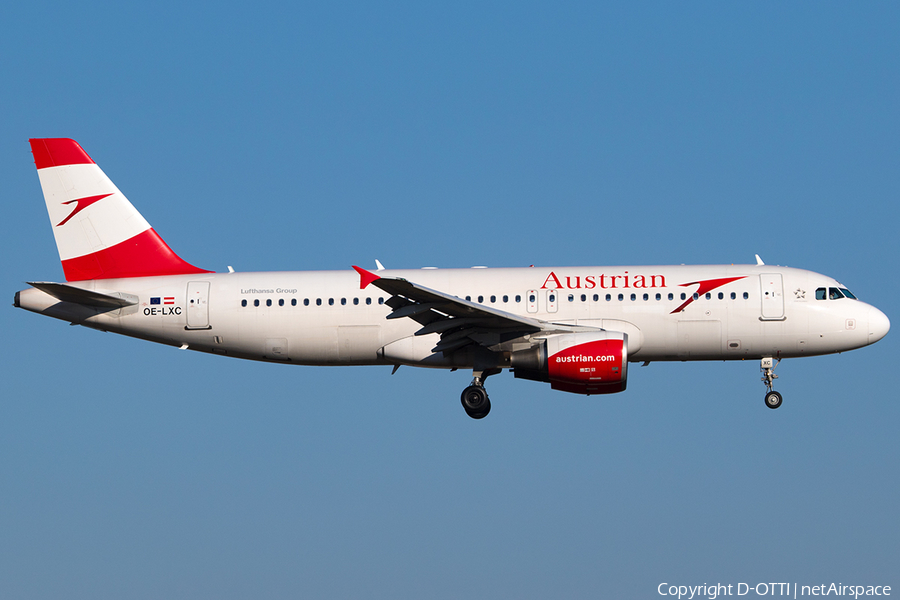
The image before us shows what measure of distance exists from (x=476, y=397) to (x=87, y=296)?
12455mm

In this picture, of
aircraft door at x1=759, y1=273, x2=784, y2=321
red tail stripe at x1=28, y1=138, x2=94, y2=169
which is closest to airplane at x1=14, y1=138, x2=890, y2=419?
aircraft door at x1=759, y1=273, x2=784, y2=321

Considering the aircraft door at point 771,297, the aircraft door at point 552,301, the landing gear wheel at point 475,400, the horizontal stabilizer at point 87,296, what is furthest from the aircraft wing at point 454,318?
the horizontal stabilizer at point 87,296

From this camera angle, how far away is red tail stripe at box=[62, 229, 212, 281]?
3378 centimetres

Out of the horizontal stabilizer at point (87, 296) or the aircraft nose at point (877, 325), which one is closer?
the aircraft nose at point (877, 325)

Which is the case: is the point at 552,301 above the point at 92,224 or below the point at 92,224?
below

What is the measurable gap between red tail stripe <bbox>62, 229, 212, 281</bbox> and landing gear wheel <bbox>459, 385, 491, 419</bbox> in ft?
31.7

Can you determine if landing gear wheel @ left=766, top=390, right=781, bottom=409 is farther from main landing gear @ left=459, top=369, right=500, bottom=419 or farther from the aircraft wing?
main landing gear @ left=459, top=369, right=500, bottom=419

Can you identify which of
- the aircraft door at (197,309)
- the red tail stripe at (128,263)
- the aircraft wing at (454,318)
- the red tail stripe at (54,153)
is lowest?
the aircraft wing at (454,318)

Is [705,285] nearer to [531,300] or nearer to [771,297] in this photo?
[771,297]

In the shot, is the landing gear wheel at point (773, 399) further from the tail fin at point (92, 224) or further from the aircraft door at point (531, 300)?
the tail fin at point (92, 224)

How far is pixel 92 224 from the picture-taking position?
3441cm

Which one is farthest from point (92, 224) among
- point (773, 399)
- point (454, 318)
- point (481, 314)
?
point (773, 399)

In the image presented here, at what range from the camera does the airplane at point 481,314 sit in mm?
30312

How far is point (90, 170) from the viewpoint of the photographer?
3503 centimetres
